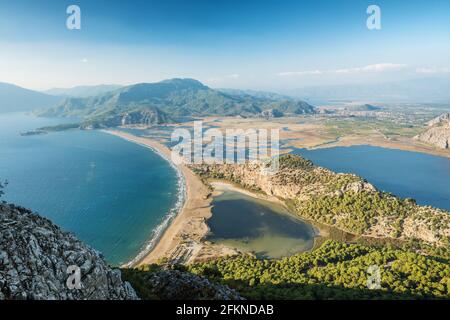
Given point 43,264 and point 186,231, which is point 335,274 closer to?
point 186,231

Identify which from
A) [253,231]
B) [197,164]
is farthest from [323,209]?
[197,164]

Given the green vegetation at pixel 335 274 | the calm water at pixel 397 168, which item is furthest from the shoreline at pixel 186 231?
the calm water at pixel 397 168

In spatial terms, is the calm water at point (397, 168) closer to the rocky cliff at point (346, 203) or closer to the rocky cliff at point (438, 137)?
Answer: the rocky cliff at point (438, 137)

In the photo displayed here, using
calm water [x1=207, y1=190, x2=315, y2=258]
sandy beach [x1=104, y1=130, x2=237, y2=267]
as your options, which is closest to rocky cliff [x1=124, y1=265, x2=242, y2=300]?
sandy beach [x1=104, y1=130, x2=237, y2=267]

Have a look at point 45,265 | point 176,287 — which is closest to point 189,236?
point 176,287

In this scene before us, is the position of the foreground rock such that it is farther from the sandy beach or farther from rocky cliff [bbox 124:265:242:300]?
the sandy beach
